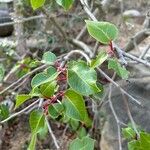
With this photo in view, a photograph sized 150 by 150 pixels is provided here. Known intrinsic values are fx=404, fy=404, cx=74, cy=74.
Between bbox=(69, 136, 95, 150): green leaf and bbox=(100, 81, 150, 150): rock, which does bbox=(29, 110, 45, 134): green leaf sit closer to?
bbox=(69, 136, 95, 150): green leaf

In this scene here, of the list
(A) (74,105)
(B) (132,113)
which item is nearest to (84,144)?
(A) (74,105)

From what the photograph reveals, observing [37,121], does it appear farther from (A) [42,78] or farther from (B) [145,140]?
(B) [145,140]

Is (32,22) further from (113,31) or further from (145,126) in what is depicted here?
(113,31)

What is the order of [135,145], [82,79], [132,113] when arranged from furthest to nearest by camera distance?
1. [132,113]
2. [135,145]
3. [82,79]

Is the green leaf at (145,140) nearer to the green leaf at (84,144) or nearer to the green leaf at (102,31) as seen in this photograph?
the green leaf at (84,144)

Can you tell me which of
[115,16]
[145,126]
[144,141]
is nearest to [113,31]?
[144,141]

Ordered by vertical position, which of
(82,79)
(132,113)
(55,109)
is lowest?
(132,113)
